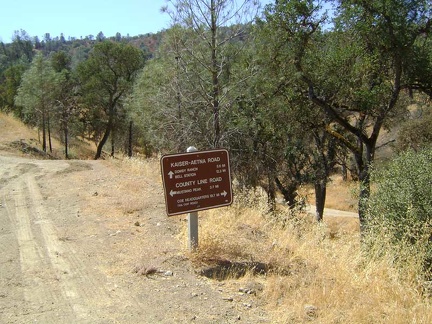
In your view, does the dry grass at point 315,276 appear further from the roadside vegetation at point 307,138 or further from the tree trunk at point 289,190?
the tree trunk at point 289,190

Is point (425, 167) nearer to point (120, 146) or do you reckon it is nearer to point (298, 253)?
point (298, 253)

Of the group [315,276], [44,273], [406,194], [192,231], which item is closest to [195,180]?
[192,231]

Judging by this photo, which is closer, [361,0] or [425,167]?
[425,167]

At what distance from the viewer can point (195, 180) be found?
5.17 meters

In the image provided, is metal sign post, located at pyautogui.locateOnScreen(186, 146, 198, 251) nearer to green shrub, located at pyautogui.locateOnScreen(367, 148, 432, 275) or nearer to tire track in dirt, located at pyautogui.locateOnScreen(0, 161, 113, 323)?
tire track in dirt, located at pyautogui.locateOnScreen(0, 161, 113, 323)

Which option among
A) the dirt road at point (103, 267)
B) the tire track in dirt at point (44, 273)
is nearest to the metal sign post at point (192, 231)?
the dirt road at point (103, 267)

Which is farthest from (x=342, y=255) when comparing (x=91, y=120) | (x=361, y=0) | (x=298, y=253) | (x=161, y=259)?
(x=91, y=120)

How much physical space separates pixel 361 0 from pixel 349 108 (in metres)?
3.65

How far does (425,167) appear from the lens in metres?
8.65

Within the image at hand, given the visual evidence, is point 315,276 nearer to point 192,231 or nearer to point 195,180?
point 192,231

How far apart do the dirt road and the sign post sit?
674 millimetres

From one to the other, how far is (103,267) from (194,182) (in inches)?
57.7

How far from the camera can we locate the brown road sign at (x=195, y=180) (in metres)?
4.98

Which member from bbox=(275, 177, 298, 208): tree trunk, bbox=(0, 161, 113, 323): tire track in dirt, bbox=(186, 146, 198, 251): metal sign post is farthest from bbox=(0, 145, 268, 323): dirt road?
bbox=(275, 177, 298, 208): tree trunk
